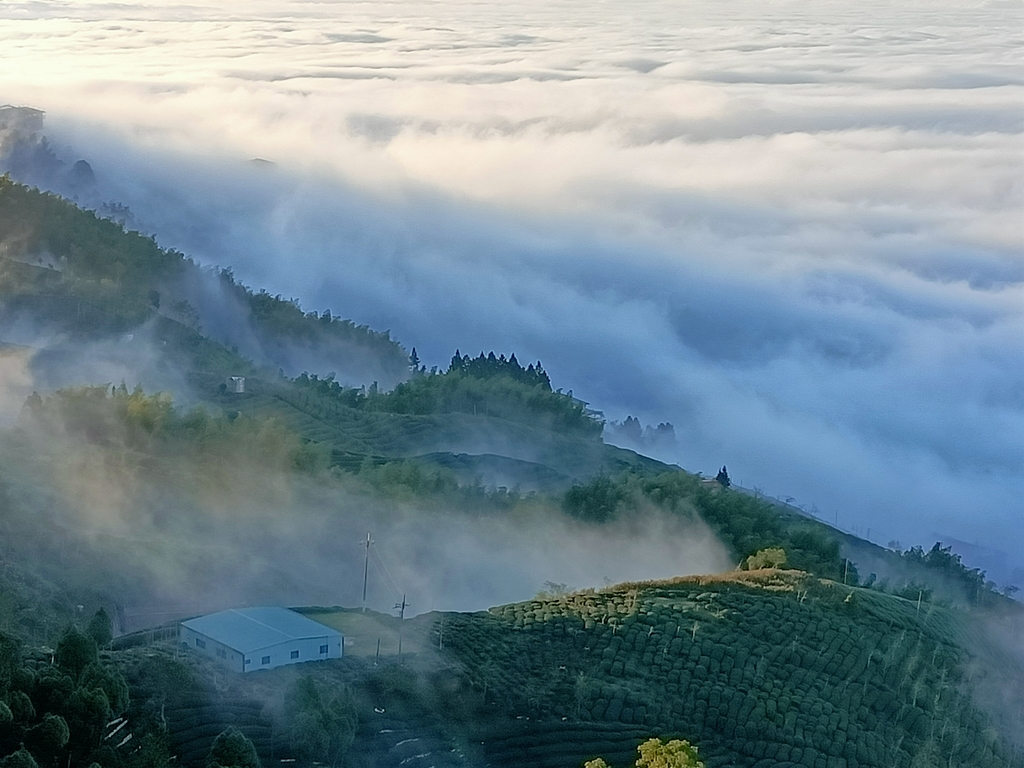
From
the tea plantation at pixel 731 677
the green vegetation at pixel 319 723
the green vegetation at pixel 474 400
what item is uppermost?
the green vegetation at pixel 319 723

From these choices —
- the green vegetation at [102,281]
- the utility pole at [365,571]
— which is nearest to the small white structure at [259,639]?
the utility pole at [365,571]

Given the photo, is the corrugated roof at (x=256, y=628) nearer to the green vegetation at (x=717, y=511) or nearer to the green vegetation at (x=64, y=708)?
the green vegetation at (x=64, y=708)

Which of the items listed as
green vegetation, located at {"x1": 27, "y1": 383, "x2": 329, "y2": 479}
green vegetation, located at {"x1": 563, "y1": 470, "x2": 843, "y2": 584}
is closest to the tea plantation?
green vegetation, located at {"x1": 563, "y1": 470, "x2": 843, "y2": 584}

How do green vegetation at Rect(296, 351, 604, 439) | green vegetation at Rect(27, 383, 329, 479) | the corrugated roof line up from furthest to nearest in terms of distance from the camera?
1. green vegetation at Rect(296, 351, 604, 439)
2. green vegetation at Rect(27, 383, 329, 479)
3. the corrugated roof

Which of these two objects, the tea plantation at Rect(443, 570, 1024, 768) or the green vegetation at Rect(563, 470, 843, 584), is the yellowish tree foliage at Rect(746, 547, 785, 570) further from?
the green vegetation at Rect(563, 470, 843, 584)

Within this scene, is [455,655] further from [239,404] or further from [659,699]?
[239,404]

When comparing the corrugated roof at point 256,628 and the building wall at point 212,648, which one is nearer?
the building wall at point 212,648

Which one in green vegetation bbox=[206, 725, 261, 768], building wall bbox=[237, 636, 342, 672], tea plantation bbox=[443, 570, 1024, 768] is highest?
green vegetation bbox=[206, 725, 261, 768]

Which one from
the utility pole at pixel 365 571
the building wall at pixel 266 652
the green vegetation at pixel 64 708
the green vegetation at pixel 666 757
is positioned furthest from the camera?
the utility pole at pixel 365 571
